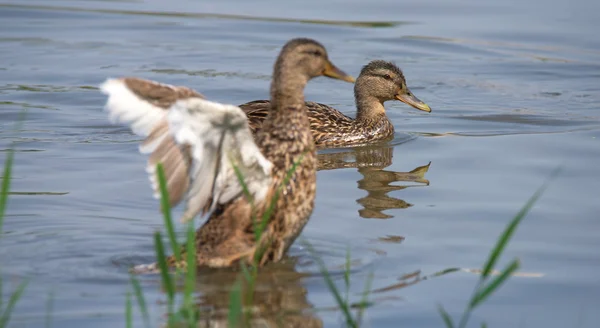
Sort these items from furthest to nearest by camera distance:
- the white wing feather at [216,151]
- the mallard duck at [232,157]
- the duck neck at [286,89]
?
the duck neck at [286,89]
the mallard duck at [232,157]
the white wing feather at [216,151]

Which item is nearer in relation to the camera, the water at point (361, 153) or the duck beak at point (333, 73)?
the water at point (361, 153)

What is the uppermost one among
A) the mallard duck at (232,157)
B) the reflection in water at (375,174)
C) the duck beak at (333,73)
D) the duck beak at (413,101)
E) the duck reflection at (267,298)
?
the duck beak at (333,73)

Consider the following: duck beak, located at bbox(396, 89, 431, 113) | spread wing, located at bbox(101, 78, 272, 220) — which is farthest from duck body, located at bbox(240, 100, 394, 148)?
spread wing, located at bbox(101, 78, 272, 220)

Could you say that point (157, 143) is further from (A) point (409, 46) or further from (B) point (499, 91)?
(A) point (409, 46)

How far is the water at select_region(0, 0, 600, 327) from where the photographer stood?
654 cm

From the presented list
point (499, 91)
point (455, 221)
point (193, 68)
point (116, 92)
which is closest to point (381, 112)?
point (499, 91)

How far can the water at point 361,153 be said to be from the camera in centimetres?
654

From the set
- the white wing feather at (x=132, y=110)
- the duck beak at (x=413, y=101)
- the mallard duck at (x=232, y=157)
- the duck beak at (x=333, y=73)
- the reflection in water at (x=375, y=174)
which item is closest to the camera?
the mallard duck at (x=232, y=157)

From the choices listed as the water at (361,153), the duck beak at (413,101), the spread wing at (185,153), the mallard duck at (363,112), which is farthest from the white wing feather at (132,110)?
the duck beak at (413,101)

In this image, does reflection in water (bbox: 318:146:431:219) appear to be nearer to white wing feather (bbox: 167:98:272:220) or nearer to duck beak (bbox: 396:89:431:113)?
duck beak (bbox: 396:89:431:113)

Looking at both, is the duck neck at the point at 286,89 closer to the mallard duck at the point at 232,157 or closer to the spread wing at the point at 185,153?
the mallard duck at the point at 232,157

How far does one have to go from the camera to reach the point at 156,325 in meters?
5.78

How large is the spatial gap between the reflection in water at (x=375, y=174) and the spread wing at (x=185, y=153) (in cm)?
185

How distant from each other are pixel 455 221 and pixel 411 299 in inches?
63.1
